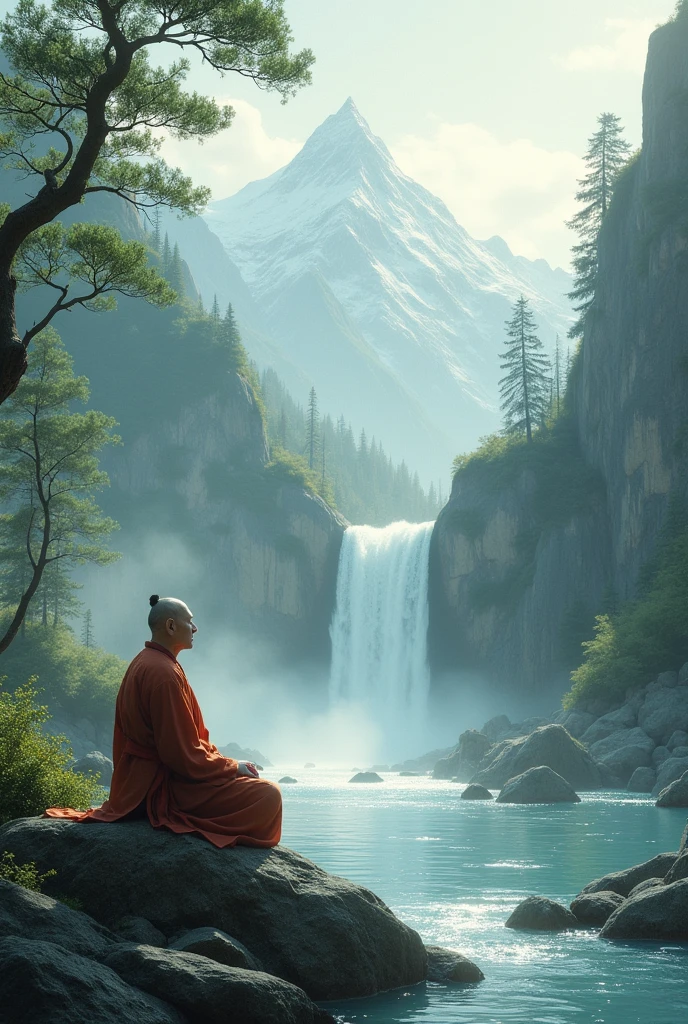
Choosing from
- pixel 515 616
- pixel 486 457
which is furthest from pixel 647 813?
pixel 486 457

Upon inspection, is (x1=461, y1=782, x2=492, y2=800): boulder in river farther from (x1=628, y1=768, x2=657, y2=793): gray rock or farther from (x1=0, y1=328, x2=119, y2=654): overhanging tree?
(x1=0, y1=328, x2=119, y2=654): overhanging tree

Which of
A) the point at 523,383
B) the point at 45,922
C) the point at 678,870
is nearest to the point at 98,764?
the point at 678,870

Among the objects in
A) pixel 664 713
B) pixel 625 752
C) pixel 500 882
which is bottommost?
pixel 500 882

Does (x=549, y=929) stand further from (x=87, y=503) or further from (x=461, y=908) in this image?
(x=87, y=503)

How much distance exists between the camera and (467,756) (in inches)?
2004

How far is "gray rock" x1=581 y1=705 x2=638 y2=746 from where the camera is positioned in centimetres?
4481

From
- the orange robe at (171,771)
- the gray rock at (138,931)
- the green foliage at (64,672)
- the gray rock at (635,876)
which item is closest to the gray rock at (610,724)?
the green foliage at (64,672)

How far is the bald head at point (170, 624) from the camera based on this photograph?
995cm

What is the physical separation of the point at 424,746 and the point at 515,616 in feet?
35.2

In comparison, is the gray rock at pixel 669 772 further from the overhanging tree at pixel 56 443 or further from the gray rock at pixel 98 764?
the overhanging tree at pixel 56 443

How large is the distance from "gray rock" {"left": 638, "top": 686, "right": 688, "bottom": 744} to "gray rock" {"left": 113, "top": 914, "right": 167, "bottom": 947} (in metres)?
34.7

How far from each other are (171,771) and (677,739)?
3306 cm

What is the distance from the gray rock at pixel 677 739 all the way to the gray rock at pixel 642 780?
1.54m

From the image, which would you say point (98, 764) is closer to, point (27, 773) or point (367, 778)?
point (367, 778)
